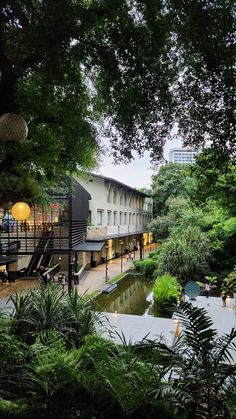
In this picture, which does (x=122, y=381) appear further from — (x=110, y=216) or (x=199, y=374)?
(x=110, y=216)

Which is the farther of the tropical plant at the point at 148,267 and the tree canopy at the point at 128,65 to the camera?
the tropical plant at the point at 148,267

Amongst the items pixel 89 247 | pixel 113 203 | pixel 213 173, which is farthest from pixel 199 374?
pixel 113 203

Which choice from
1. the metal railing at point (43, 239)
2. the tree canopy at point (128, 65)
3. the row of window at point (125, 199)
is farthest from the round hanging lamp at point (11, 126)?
the row of window at point (125, 199)

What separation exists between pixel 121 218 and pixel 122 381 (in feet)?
89.7

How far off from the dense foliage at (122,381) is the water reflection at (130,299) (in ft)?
28.9

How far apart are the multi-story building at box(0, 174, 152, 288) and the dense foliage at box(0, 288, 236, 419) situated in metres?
3.43

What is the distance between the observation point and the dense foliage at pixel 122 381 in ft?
9.19

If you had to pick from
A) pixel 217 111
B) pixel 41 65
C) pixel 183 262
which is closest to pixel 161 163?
pixel 217 111

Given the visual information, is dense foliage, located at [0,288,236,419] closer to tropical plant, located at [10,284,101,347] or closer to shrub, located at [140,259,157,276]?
tropical plant, located at [10,284,101,347]

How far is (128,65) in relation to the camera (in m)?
3.05

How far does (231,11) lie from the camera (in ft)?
8.23

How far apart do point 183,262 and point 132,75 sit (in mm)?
14430

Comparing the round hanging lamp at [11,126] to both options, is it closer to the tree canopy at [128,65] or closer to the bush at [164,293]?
the tree canopy at [128,65]

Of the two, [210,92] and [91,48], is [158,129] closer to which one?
[210,92]
